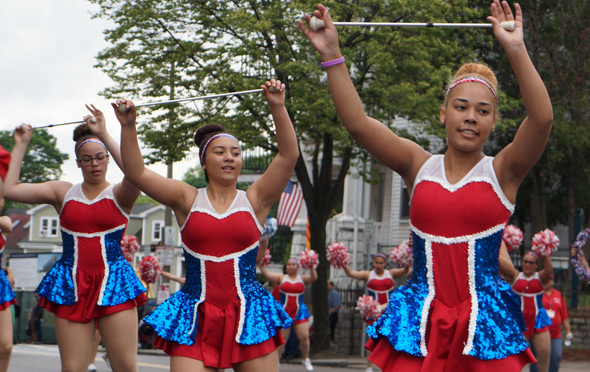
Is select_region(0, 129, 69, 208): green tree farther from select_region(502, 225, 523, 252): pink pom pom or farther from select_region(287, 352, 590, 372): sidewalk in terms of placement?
select_region(502, 225, 523, 252): pink pom pom

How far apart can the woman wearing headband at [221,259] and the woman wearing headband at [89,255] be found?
1509mm

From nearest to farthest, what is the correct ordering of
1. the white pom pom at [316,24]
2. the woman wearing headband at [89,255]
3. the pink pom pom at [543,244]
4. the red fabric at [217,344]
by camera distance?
the white pom pom at [316,24] < the red fabric at [217,344] < the woman wearing headband at [89,255] < the pink pom pom at [543,244]

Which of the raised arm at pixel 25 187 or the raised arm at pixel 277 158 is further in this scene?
the raised arm at pixel 25 187

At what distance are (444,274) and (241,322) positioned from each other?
5.52ft

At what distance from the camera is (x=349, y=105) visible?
4.50 meters

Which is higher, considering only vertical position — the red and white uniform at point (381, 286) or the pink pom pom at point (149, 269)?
the pink pom pom at point (149, 269)

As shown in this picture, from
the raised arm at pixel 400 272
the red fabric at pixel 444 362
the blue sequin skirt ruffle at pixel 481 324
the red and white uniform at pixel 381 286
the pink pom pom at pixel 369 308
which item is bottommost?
Answer: the pink pom pom at pixel 369 308

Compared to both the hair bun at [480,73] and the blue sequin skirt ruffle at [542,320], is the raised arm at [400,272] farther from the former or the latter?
the hair bun at [480,73]

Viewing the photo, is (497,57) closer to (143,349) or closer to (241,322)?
(143,349)

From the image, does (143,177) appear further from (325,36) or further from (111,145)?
(325,36)

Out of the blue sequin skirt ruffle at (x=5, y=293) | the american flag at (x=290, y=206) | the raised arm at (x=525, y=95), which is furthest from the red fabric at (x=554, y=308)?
the american flag at (x=290, y=206)

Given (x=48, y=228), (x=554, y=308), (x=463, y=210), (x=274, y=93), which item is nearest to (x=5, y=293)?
(x=274, y=93)

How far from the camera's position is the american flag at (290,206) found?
2666 cm

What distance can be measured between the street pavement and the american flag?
5037 mm
